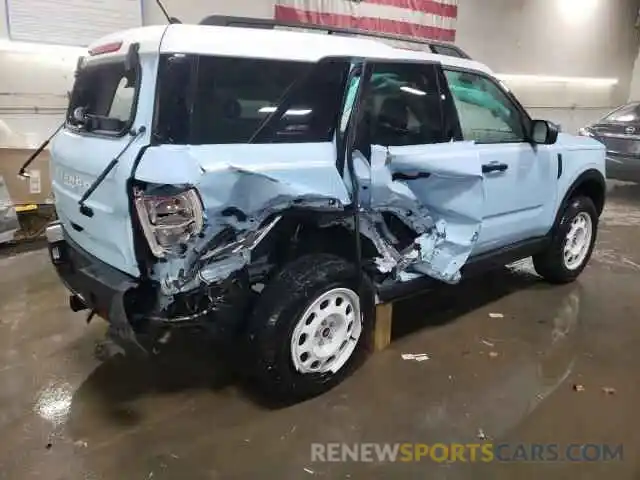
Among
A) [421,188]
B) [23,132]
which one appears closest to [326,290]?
→ [421,188]

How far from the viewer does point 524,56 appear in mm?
10344

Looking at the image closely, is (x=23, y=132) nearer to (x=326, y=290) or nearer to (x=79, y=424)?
(x=79, y=424)

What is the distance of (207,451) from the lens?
7.46 ft

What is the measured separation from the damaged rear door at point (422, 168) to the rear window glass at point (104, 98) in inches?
40.1

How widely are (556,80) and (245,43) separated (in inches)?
413

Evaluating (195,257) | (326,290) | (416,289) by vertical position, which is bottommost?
(416,289)

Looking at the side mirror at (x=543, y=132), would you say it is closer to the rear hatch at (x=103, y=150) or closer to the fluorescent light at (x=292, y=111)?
the fluorescent light at (x=292, y=111)

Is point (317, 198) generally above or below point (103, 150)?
below

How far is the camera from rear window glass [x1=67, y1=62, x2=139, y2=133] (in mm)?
2285

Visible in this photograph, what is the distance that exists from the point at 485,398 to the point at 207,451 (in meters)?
1.33

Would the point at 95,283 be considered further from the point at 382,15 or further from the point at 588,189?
the point at 382,15

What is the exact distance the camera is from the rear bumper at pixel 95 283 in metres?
2.15

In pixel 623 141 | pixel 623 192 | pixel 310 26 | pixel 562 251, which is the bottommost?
pixel 623 192

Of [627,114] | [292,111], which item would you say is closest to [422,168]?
[292,111]
